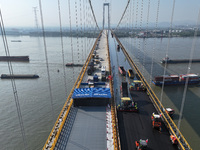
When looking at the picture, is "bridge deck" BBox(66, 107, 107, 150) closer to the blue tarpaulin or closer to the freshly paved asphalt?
the blue tarpaulin

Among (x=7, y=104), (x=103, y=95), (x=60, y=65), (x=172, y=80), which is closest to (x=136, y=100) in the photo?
(x=103, y=95)

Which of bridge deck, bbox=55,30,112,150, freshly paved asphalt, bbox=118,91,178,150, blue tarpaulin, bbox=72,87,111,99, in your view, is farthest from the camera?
blue tarpaulin, bbox=72,87,111,99

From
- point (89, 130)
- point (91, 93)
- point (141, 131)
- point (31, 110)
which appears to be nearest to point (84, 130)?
point (89, 130)

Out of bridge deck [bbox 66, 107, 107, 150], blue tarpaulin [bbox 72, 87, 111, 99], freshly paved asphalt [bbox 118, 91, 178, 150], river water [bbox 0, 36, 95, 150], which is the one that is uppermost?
blue tarpaulin [bbox 72, 87, 111, 99]

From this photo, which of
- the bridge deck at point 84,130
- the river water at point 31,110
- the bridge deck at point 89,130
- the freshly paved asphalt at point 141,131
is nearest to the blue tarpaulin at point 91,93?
the bridge deck at point 84,130

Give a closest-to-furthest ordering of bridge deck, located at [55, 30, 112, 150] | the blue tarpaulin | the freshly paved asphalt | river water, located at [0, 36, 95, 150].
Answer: bridge deck, located at [55, 30, 112, 150], the freshly paved asphalt, the blue tarpaulin, river water, located at [0, 36, 95, 150]

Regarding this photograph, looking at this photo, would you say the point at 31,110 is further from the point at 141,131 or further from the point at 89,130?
the point at 141,131

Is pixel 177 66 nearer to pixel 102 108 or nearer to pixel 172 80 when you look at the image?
pixel 172 80

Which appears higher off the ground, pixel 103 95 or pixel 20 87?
pixel 103 95

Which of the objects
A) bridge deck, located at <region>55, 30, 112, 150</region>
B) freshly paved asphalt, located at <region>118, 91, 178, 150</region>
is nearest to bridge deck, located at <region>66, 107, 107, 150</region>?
bridge deck, located at <region>55, 30, 112, 150</region>

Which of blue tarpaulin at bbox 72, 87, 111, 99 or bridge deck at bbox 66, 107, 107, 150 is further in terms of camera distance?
blue tarpaulin at bbox 72, 87, 111, 99
